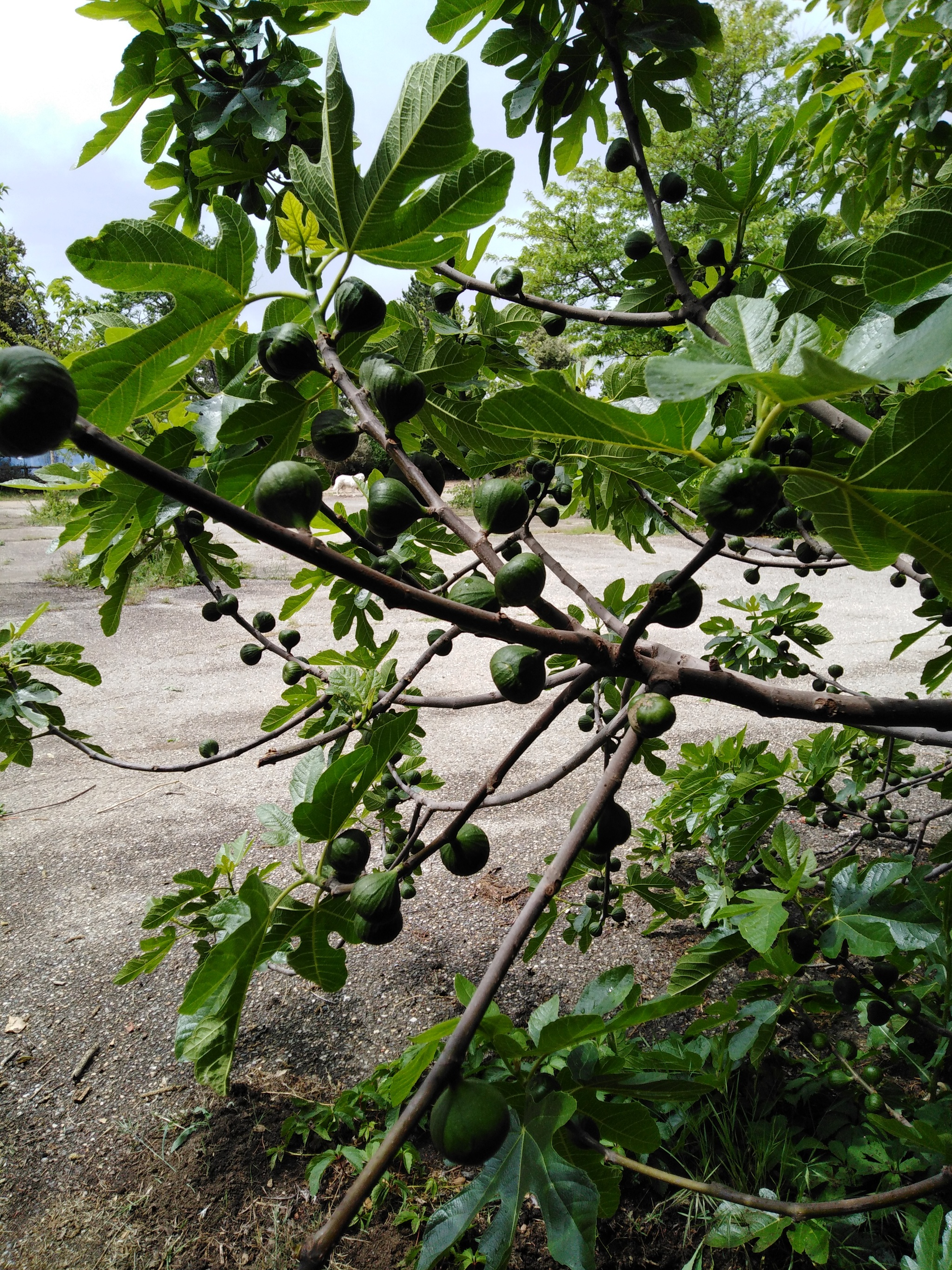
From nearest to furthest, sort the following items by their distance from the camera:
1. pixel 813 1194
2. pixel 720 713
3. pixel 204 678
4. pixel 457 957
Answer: pixel 813 1194 → pixel 457 957 → pixel 720 713 → pixel 204 678

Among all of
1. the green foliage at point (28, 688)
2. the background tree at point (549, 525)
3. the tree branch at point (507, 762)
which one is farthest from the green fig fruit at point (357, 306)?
the green foliage at point (28, 688)

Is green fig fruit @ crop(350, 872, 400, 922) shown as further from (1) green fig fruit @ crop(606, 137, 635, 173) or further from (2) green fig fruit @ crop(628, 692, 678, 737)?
(1) green fig fruit @ crop(606, 137, 635, 173)

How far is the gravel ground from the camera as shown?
285cm

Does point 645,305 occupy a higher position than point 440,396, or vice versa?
point 645,305

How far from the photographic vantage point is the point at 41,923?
3895 mm

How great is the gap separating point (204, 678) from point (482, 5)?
6839mm

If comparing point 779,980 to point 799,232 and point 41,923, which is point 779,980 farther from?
point 41,923

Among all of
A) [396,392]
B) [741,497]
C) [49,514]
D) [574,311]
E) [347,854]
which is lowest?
[49,514]

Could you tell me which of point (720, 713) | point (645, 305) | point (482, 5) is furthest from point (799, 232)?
point (720, 713)

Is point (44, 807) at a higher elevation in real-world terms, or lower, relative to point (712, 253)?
lower

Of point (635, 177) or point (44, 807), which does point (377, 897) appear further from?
point (635, 177)

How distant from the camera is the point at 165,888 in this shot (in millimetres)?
4090

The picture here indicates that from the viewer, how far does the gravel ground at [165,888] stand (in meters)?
2.85

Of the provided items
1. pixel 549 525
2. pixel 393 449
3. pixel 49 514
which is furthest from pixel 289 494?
pixel 49 514
